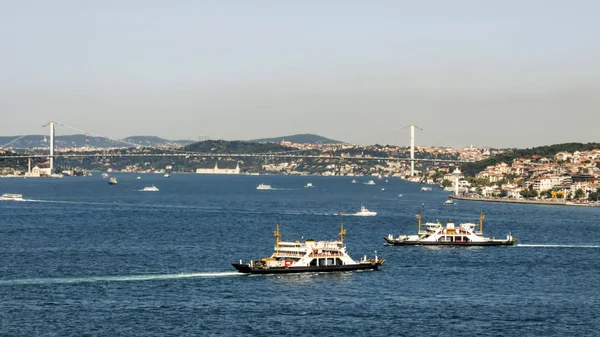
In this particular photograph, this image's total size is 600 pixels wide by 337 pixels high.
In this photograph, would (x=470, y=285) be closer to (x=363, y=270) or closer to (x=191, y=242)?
(x=363, y=270)

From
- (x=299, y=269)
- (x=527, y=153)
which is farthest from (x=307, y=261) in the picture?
(x=527, y=153)

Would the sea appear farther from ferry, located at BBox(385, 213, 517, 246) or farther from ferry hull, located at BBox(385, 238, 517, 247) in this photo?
ferry, located at BBox(385, 213, 517, 246)

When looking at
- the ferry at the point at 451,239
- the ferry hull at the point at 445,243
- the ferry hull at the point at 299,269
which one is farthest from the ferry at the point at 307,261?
the ferry at the point at 451,239

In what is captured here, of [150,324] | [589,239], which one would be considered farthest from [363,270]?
[589,239]

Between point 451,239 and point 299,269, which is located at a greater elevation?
point 451,239

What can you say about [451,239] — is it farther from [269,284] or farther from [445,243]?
[269,284]

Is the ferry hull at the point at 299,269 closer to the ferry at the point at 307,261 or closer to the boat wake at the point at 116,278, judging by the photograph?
the ferry at the point at 307,261
